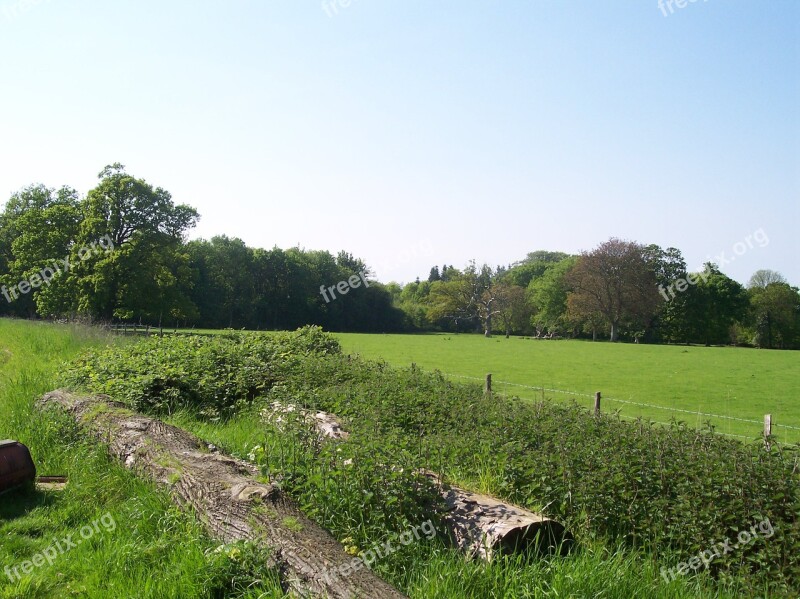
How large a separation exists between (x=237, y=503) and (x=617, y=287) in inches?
3053

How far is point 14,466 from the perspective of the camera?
283 inches

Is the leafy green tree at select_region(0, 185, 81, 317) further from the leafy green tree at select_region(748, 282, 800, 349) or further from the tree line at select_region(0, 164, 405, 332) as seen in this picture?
the leafy green tree at select_region(748, 282, 800, 349)

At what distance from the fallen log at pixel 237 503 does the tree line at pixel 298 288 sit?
3723 centimetres

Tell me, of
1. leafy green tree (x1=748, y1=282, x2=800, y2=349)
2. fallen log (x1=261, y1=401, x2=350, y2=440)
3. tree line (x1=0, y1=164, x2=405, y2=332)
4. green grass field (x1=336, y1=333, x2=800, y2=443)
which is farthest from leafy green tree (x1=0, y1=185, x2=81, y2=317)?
leafy green tree (x1=748, y1=282, x2=800, y2=349)

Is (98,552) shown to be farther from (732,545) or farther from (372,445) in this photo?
(732,545)

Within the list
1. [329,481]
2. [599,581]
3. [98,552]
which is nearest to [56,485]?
[98,552]

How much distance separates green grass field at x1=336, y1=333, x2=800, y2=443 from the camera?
20.3 m

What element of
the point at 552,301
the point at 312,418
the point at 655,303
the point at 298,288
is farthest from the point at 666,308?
the point at 312,418

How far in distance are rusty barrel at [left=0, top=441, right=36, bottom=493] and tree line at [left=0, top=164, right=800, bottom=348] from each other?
3724 cm

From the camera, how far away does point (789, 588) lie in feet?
16.8

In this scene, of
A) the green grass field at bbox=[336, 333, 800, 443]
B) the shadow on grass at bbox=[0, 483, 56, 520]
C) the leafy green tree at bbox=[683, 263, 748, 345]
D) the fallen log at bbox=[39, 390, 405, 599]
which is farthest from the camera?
the leafy green tree at bbox=[683, 263, 748, 345]

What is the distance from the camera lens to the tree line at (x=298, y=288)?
145 feet

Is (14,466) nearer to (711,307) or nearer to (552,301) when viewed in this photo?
A: (711,307)

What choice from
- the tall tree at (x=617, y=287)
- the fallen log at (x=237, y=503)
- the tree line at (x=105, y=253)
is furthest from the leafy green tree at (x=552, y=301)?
the fallen log at (x=237, y=503)
